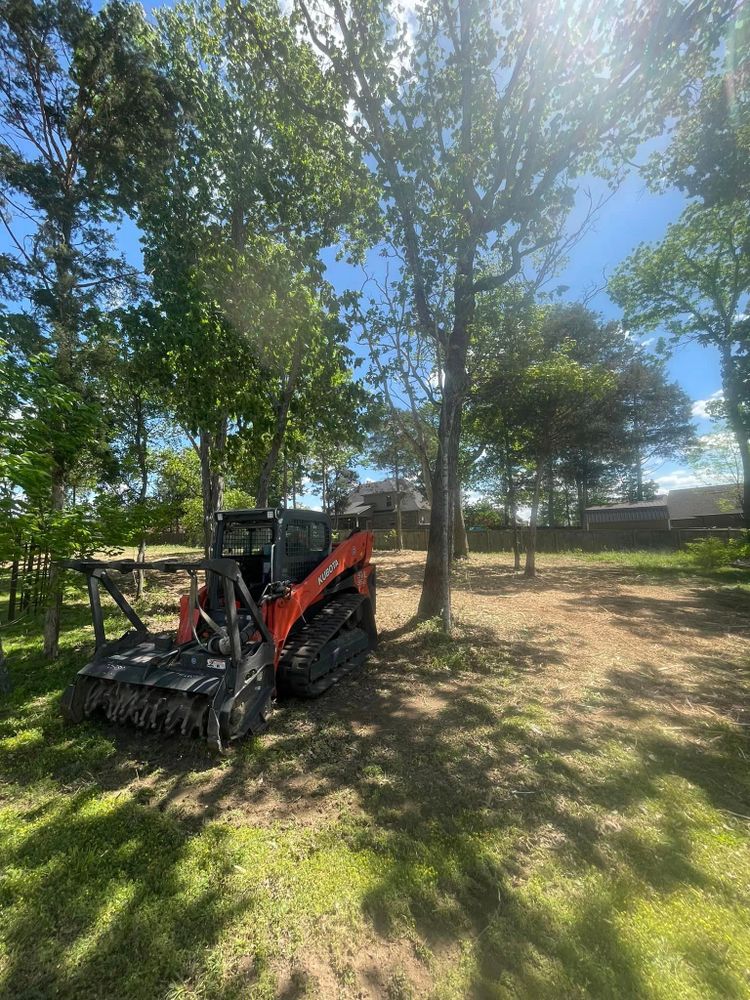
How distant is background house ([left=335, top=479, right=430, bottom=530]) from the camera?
4753 centimetres

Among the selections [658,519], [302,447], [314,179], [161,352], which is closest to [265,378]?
[161,352]

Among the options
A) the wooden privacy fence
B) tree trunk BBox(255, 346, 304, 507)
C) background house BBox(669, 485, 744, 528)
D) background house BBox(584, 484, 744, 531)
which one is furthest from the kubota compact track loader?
background house BBox(669, 485, 744, 528)

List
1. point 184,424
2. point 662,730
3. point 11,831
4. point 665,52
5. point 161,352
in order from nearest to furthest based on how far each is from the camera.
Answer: point 11,831
point 662,730
point 665,52
point 161,352
point 184,424

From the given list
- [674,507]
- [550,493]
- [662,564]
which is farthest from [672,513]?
[662,564]

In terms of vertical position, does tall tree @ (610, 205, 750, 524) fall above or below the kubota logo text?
above

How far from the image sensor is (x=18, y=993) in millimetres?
1923

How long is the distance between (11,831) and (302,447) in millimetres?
11027

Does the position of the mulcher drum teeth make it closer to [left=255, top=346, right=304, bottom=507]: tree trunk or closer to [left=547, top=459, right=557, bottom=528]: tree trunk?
[left=255, top=346, right=304, bottom=507]: tree trunk

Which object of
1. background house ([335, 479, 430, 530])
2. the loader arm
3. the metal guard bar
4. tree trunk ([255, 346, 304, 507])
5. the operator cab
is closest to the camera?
the metal guard bar

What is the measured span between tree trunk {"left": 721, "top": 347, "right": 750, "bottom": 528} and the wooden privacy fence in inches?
189

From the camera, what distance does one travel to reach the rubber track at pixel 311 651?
498cm

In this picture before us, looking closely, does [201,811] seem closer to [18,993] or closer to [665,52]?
[18,993]

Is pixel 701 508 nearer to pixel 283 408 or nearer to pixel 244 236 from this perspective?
pixel 283 408

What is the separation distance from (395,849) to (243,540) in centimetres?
413
